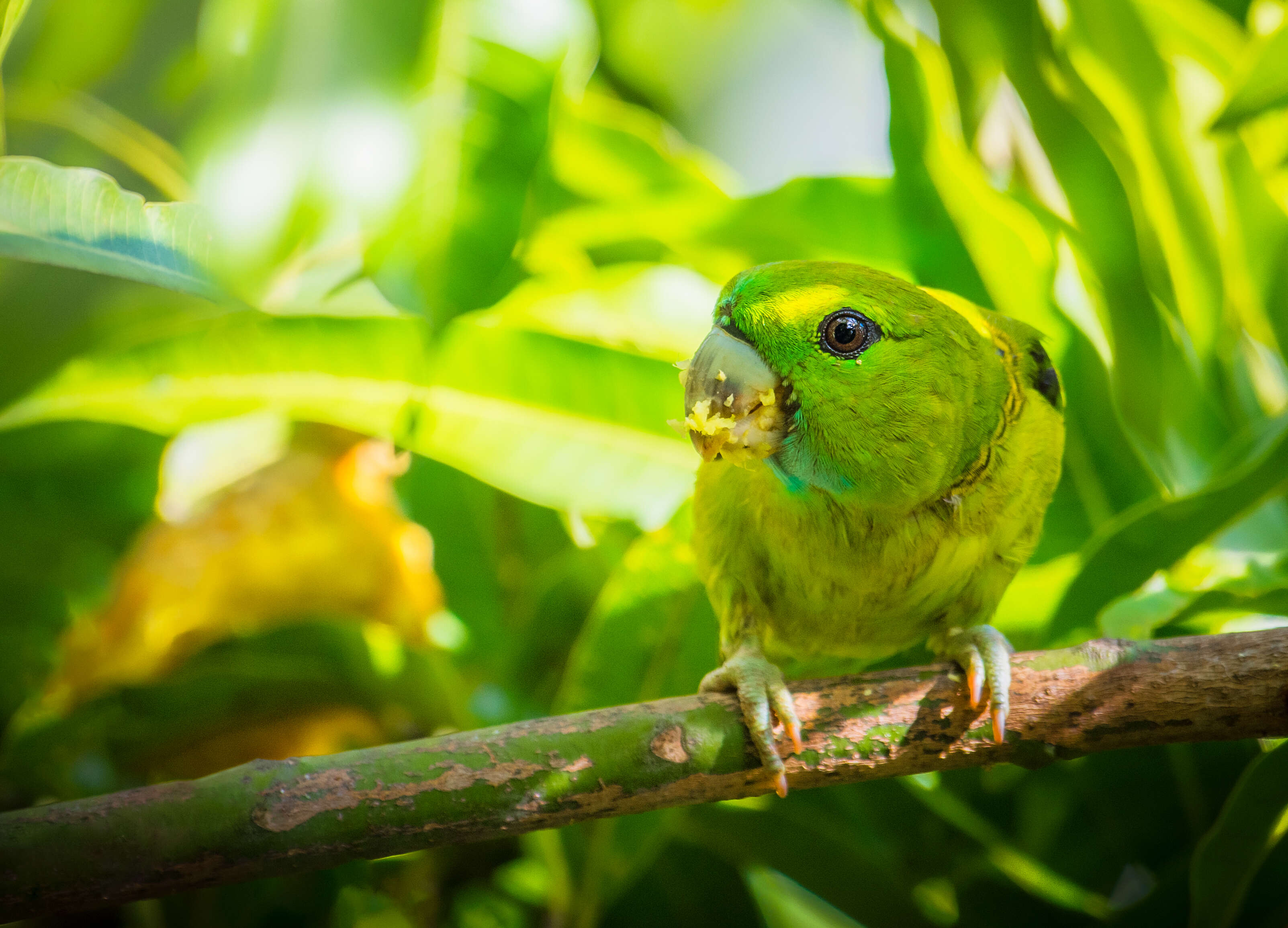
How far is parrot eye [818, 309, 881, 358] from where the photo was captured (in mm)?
946

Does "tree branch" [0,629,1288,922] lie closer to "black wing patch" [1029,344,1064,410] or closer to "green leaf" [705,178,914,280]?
"black wing patch" [1029,344,1064,410]

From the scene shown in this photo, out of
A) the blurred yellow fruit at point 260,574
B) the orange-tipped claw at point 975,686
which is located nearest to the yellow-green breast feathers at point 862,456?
the orange-tipped claw at point 975,686

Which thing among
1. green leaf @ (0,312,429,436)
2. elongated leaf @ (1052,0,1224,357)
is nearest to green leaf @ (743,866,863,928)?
green leaf @ (0,312,429,436)

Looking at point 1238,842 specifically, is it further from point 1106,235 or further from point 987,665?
Answer: point 1106,235

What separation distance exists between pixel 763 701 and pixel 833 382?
0.35 metres

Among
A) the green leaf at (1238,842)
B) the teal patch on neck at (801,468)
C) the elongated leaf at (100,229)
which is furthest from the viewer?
the green leaf at (1238,842)

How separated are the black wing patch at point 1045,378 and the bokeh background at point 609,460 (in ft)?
0.60

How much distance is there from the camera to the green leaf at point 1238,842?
1.11m

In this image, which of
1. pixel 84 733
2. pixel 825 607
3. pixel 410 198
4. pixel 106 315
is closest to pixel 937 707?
pixel 825 607

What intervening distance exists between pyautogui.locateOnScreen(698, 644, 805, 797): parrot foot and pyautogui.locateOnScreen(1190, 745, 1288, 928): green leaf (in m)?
0.56

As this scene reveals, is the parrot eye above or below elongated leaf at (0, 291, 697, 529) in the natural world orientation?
below

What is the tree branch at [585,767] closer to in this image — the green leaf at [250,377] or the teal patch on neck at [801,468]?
the teal patch on neck at [801,468]

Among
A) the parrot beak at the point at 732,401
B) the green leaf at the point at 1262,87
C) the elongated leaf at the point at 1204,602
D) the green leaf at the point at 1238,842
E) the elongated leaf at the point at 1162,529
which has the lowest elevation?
the green leaf at the point at 1238,842

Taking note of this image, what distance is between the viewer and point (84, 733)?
1.49m
